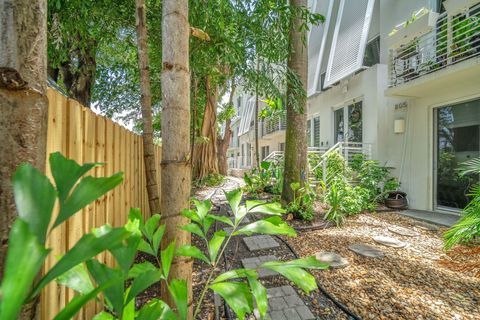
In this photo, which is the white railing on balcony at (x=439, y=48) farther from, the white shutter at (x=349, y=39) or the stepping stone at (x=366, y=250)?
the stepping stone at (x=366, y=250)

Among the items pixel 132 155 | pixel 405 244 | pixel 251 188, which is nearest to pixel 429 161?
pixel 405 244

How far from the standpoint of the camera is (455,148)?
16.8ft

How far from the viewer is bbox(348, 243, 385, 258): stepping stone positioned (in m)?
2.96

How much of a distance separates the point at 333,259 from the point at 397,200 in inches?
152

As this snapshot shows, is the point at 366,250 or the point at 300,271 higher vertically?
the point at 300,271

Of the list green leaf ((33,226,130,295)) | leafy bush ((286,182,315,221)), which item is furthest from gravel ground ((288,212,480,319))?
green leaf ((33,226,130,295))

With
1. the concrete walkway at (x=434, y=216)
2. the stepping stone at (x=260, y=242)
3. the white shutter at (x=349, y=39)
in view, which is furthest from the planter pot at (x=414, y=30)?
the stepping stone at (x=260, y=242)

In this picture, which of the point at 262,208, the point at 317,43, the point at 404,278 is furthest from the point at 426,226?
the point at 317,43

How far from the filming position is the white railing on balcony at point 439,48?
439cm

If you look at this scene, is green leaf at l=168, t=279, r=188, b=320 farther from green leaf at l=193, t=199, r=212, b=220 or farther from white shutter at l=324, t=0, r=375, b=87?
white shutter at l=324, t=0, r=375, b=87

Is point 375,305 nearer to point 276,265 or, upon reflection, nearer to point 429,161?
point 276,265

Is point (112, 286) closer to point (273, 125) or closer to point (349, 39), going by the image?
point (349, 39)

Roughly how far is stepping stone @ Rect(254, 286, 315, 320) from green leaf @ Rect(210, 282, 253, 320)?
113 cm

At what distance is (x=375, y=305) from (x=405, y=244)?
183 centimetres
